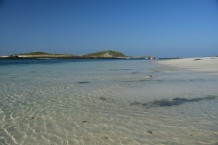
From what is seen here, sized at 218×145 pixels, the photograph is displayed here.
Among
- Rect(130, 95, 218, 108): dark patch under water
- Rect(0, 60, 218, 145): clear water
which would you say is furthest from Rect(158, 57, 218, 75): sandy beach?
Rect(0, 60, 218, 145): clear water

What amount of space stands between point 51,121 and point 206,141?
3.55m

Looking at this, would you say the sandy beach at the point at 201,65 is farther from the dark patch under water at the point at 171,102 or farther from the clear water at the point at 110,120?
the clear water at the point at 110,120

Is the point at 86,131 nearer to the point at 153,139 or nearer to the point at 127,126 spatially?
the point at 127,126

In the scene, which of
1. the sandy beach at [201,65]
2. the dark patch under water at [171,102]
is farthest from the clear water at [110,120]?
the sandy beach at [201,65]

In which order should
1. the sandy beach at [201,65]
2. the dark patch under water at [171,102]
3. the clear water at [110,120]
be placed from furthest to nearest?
the sandy beach at [201,65] → the dark patch under water at [171,102] → the clear water at [110,120]

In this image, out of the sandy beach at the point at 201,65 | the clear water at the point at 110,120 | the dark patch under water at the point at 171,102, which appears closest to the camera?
the clear water at the point at 110,120

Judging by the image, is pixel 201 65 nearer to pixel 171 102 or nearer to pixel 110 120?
pixel 171 102

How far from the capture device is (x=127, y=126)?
604 cm

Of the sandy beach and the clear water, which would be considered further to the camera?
the sandy beach

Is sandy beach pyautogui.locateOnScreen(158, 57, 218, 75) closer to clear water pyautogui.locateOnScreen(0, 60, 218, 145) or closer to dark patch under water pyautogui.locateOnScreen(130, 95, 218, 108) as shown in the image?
dark patch under water pyautogui.locateOnScreen(130, 95, 218, 108)

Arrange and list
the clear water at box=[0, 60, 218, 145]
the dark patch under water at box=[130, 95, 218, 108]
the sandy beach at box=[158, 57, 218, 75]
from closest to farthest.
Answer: the clear water at box=[0, 60, 218, 145] < the dark patch under water at box=[130, 95, 218, 108] < the sandy beach at box=[158, 57, 218, 75]

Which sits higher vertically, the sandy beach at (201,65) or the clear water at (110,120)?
the clear water at (110,120)

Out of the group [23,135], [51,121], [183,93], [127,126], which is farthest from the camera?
[183,93]

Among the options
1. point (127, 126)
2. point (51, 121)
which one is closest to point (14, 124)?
point (51, 121)
